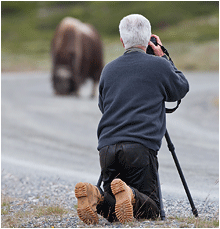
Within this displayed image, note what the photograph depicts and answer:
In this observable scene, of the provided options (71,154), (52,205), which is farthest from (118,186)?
(71,154)

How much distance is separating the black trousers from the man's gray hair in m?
0.87

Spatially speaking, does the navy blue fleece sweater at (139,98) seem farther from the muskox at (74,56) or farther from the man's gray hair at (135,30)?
the muskox at (74,56)

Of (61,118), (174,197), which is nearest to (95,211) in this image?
(174,197)

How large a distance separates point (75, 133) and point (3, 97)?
279 inches

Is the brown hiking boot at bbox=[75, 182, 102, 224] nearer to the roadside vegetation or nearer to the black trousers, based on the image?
the black trousers

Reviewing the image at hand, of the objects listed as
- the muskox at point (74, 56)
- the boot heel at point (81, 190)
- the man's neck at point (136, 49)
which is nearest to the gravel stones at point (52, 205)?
the boot heel at point (81, 190)

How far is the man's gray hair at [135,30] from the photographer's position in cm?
338

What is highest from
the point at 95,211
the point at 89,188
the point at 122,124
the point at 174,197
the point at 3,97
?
the point at 122,124

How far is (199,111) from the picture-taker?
12.1m

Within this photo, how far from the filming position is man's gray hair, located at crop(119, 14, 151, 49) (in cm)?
338

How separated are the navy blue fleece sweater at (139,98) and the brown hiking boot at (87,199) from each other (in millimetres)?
394

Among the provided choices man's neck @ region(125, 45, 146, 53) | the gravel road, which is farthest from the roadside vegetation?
man's neck @ region(125, 45, 146, 53)

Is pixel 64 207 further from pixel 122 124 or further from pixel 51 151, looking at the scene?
pixel 51 151

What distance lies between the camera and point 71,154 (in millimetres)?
7488
